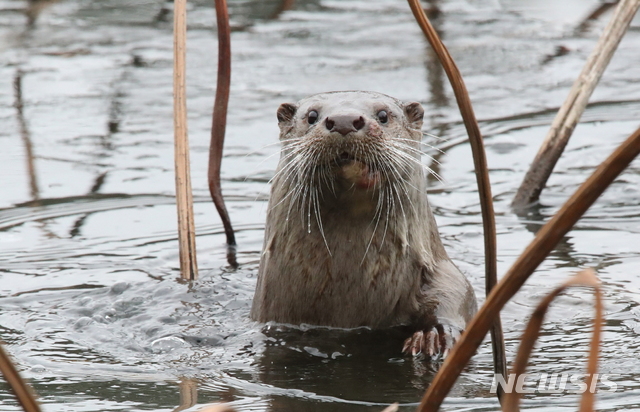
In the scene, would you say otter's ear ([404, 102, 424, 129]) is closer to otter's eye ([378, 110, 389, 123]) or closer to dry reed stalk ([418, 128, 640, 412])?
otter's eye ([378, 110, 389, 123])

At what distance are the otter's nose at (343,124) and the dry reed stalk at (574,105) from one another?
2007 mm

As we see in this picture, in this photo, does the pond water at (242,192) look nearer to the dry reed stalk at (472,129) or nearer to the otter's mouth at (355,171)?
the otter's mouth at (355,171)

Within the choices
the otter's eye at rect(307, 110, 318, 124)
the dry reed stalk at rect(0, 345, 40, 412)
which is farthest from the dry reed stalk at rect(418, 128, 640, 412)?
the otter's eye at rect(307, 110, 318, 124)

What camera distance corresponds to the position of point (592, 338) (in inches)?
79.5

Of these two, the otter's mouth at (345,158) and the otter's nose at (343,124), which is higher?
the otter's nose at (343,124)

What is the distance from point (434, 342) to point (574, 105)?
6.46 feet

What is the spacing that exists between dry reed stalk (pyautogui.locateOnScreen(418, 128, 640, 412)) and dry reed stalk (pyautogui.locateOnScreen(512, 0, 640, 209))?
3202 millimetres

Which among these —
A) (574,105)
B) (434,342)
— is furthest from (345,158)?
(574,105)

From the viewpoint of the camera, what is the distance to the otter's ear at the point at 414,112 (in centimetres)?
400

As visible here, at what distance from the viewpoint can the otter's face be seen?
3.51 meters

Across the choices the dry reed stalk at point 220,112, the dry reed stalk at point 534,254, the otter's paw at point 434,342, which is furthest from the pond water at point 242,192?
the dry reed stalk at point 534,254

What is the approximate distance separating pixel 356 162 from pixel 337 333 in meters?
0.70

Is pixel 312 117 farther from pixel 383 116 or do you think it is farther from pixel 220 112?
pixel 220 112

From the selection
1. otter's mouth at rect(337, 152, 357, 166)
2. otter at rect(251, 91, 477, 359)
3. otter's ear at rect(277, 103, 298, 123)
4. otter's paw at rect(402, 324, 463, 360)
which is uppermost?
otter's ear at rect(277, 103, 298, 123)
